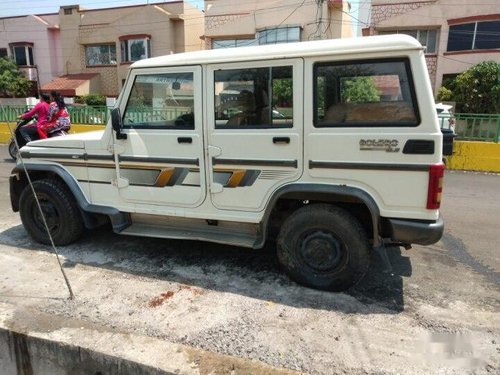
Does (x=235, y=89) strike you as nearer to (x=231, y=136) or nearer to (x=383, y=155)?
(x=231, y=136)

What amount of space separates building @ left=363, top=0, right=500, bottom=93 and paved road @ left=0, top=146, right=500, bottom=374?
18332mm

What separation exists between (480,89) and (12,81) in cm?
2828

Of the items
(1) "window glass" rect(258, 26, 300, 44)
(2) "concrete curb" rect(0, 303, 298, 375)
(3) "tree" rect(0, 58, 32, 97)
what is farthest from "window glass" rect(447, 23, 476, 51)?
(3) "tree" rect(0, 58, 32, 97)

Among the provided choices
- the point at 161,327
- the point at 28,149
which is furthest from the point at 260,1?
the point at 161,327

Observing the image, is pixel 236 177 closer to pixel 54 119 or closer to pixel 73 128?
pixel 54 119

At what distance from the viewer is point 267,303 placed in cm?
349

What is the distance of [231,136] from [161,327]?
1705 mm

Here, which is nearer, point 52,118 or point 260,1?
point 52,118

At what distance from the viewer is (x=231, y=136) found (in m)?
3.75

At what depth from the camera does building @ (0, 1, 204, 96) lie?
2689cm

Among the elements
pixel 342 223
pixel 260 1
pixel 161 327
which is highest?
pixel 260 1

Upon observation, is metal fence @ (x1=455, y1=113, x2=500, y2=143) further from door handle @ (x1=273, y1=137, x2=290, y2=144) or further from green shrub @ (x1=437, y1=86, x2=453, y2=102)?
green shrub @ (x1=437, y1=86, x2=453, y2=102)

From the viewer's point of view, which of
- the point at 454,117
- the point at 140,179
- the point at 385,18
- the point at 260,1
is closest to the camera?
the point at 140,179

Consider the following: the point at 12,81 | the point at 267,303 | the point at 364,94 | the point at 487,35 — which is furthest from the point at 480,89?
the point at 12,81
